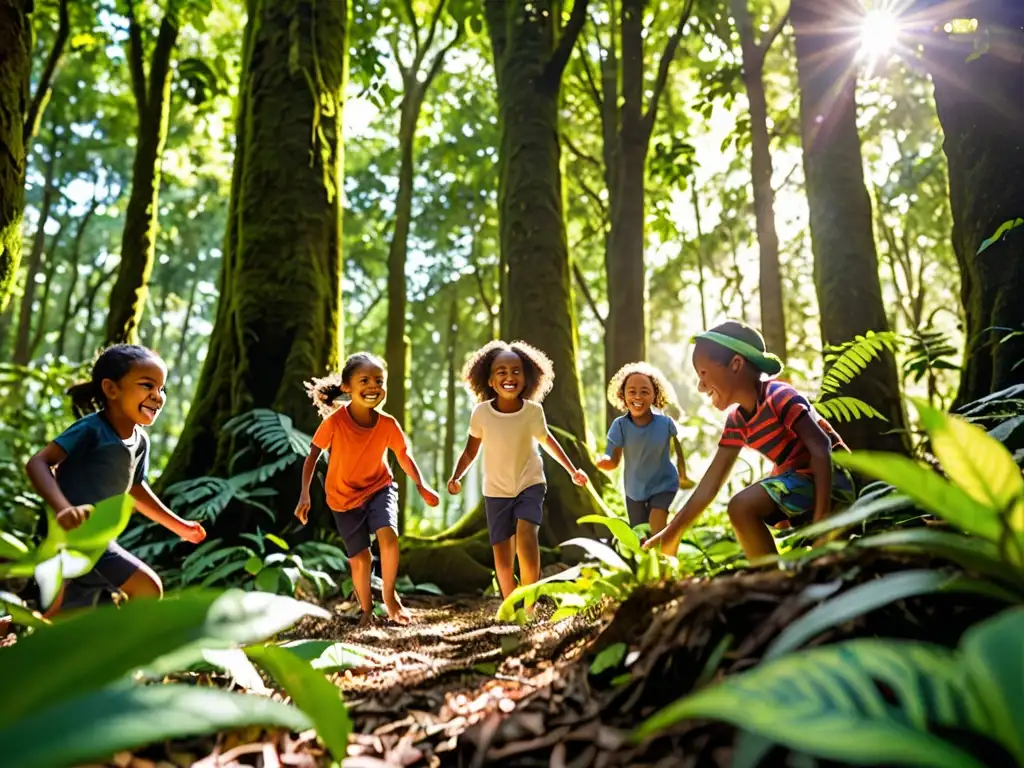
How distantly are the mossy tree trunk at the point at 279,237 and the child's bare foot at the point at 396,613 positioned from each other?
1.88m

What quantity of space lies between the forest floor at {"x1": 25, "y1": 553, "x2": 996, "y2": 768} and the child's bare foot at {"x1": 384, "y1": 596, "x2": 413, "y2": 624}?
91.9 inches

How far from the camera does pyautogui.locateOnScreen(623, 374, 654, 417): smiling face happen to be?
5.62m

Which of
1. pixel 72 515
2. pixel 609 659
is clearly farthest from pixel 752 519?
pixel 72 515

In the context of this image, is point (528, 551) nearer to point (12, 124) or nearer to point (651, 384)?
point (651, 384)

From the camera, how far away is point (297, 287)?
6223 millimetres

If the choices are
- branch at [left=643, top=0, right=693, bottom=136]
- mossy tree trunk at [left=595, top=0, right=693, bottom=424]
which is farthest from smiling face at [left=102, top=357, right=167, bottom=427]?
branch at [left=643, top=0, right=693, bottom=136]

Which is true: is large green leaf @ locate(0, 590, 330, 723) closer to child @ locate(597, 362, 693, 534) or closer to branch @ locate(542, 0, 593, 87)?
child @ locate(597, 362, 693, 534)

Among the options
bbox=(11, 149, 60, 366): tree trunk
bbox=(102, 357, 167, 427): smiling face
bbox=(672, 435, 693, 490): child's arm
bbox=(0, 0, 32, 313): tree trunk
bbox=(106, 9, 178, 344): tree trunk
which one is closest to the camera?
bbox=(102, 357, 167, 427): smiling face

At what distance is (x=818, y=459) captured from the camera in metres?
2.73

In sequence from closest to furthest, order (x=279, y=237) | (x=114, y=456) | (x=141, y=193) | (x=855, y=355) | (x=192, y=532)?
(x=192, y=532) → (x=114, y=456) → (x=855, y=355) → (x=279, y=237) → (x=141, y=193)

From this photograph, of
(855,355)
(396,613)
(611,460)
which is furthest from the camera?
(611,460)

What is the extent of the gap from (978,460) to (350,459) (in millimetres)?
4140

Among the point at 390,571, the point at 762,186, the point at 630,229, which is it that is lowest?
the point at 390,571

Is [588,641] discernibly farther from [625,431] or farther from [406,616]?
[625,431]
